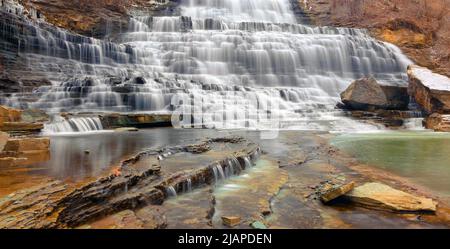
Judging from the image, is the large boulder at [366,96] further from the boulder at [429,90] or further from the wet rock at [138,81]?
the wet rock at [138,81]

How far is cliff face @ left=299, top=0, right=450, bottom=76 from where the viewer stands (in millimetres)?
27197

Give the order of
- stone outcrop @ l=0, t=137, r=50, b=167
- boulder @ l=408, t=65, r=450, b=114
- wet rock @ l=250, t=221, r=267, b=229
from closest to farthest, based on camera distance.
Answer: wet rock @ l=250, t=221, r=267, b=229
stone outcrop @ l=0, t=137, r=50, b=167
boulder @ l=408, t=65, r=450, b=114

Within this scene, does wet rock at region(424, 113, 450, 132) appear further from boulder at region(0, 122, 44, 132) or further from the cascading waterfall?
boulder at region(0, 122, 44, 132)

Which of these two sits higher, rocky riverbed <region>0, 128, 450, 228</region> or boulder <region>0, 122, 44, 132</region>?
boulder <region>0, 122, 44, 132</region>

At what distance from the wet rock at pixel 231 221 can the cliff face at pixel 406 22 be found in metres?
26.8

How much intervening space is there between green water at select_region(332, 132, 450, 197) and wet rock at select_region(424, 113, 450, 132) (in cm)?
474

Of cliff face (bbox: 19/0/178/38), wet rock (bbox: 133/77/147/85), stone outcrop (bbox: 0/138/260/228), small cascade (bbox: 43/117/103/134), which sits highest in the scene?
cliff face (bbox: 19/0/178/38)

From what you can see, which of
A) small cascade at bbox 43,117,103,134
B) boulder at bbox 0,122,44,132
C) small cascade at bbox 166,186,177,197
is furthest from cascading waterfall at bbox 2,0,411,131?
small cascade at bbox 166,186,177,197

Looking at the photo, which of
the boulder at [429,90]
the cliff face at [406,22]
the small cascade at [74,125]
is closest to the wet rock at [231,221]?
the small cascade at [74,125]

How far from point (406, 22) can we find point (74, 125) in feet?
95.8

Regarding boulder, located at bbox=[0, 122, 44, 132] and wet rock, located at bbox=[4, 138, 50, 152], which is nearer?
wet rock, located at bbox=[4, 138, 50, 152]
